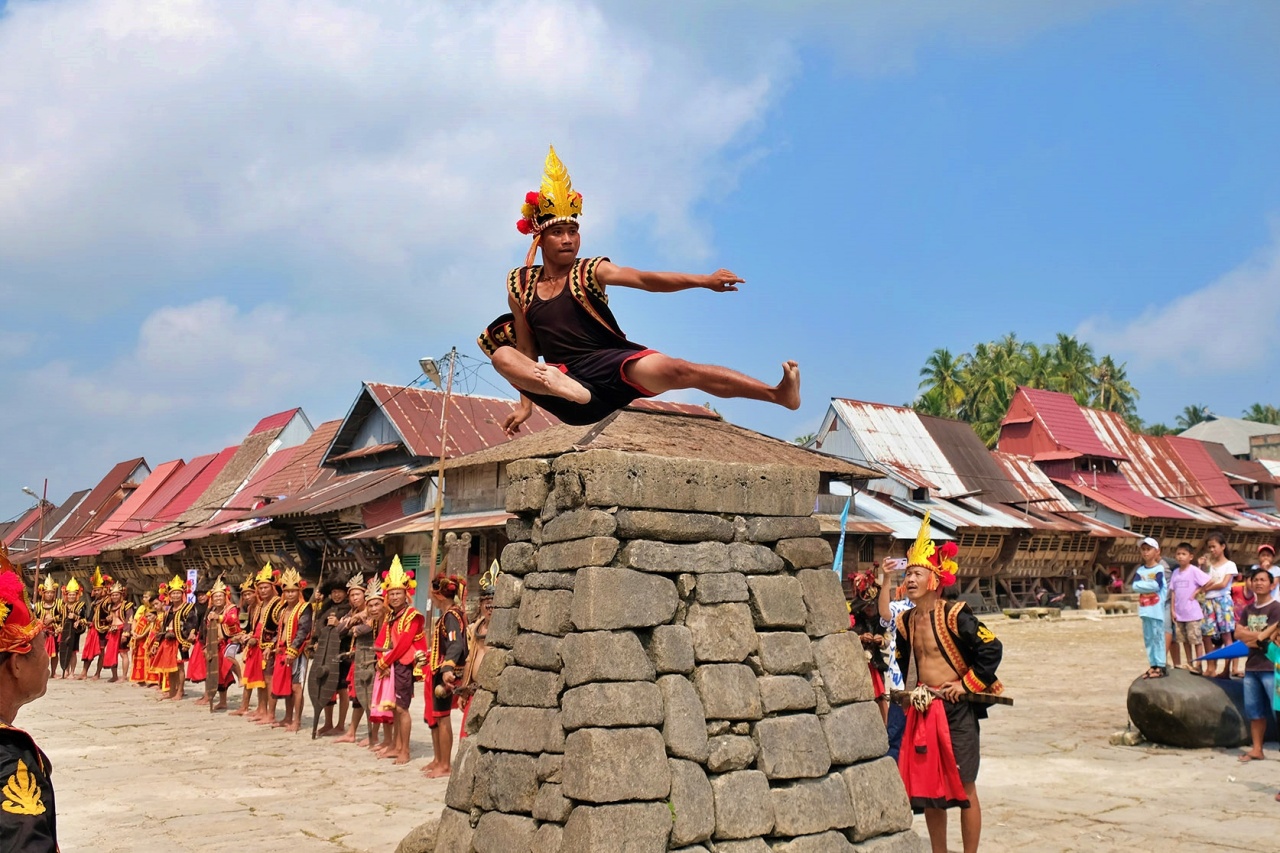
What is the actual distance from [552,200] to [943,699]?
386 cm

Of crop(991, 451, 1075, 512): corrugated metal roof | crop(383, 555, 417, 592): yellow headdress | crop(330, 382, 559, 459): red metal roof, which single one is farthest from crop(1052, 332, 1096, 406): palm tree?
crop(383, 555, 417, 592): yellow headdress

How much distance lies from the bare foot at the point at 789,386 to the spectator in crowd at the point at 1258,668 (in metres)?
7.19

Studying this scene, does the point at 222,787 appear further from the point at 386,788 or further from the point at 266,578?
the point at 266,578

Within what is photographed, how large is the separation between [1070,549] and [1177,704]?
24210 millimetres

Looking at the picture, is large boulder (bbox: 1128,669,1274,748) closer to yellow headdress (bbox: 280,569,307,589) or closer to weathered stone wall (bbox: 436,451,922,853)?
weathered stone wall (bbox: 436,451,922,853)

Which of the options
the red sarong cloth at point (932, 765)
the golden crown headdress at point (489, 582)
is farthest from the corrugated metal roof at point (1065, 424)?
the red sarong cloth at point (932, 765)

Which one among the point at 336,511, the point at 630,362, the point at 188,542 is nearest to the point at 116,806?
the point at 630,362

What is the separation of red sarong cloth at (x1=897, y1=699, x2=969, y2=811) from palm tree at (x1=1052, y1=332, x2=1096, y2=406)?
170ft

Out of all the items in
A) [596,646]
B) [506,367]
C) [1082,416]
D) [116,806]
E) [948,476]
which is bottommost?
[116,806]

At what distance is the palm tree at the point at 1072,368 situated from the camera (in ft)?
179

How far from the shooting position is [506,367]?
487 cm

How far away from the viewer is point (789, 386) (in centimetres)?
451

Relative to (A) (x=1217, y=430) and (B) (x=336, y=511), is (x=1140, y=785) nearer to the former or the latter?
(B) (x=336, y=511)

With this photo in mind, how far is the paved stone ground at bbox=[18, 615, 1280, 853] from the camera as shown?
7.56m
